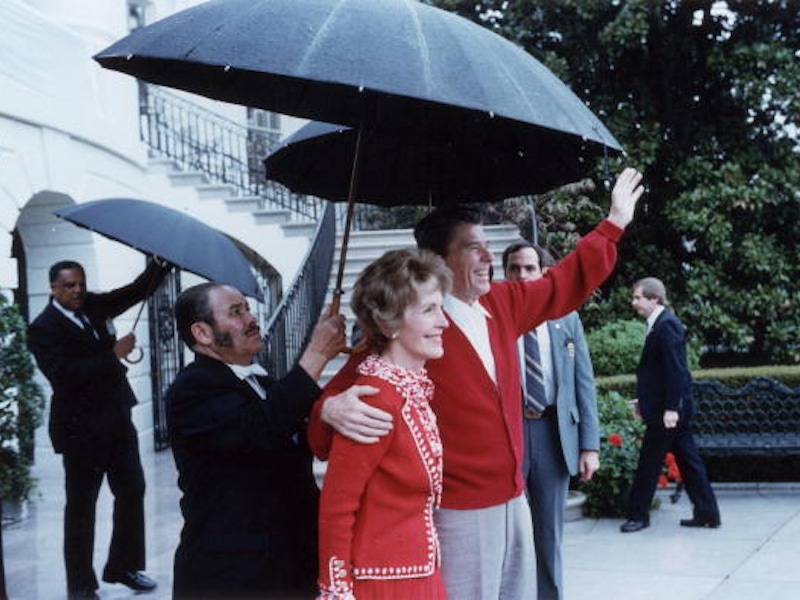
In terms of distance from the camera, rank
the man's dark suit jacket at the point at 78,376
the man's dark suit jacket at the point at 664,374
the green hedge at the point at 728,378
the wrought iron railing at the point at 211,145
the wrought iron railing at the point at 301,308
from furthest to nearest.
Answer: the wrought iron railing at the point at 211,145 → the green hedge at the point at 728,378 → the wrought iron railing at the point at 301,308 → the man's dark suit jacket at the point at 664,374 → the man's dark suit jacket at the point at 78,376

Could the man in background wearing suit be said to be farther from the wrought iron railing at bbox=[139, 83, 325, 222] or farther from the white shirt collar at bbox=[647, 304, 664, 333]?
the wrought iron railing at bbox=[139, 83, 325, 222]

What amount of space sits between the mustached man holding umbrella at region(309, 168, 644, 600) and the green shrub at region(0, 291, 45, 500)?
326 cm

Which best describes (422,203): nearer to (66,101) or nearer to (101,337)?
(101,337)

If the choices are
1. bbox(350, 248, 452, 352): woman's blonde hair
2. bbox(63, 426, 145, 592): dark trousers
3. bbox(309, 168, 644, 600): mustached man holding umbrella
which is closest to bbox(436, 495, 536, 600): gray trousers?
bbox(309, 168, 644, 600): mustached man holding umbrella

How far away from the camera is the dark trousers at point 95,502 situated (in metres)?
5.53

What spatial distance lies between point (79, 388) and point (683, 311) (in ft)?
27.4

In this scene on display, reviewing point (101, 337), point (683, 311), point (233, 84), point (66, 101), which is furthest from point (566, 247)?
point (233, 84)

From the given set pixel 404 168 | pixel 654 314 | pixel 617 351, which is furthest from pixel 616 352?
pixel 404 168

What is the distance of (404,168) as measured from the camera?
4000 mm

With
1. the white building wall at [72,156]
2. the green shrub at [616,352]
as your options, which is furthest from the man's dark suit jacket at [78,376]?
the green shrub at [616,352]

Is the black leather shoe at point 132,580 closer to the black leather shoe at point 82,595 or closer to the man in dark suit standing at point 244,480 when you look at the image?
the black leather shoe at point 82,595

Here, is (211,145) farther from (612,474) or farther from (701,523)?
(701,523)

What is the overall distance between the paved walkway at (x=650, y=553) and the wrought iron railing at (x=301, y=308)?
158cm

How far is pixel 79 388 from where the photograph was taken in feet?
18.1
